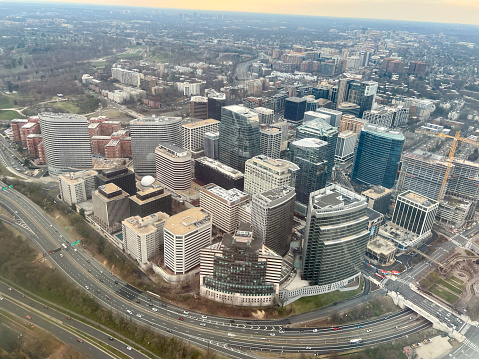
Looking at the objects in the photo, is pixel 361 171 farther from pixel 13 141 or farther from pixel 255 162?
pixel 13 141


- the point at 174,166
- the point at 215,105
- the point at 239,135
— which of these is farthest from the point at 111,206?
the point at 215,105

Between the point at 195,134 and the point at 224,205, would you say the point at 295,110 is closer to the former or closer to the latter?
the point at 195,134

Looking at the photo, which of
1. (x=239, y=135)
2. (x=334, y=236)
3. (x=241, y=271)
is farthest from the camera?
(x=239, y=135)

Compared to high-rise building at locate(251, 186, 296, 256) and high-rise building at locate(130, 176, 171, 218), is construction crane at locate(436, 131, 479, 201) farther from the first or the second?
high-rise building at locate(130, 176, 171, 218)

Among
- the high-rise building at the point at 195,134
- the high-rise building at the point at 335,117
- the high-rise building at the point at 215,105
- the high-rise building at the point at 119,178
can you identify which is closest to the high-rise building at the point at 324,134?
the high-rise building at the point at 195,134

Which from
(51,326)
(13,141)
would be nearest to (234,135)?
(51,326)

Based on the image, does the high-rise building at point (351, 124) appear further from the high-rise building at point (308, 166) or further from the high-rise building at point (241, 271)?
the high-rise building at point (241, 271)

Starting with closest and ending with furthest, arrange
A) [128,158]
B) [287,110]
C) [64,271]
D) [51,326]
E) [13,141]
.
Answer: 1. [51,326]
2. [64,271]
3. [128,158]
4. [13,141]
5. [287,110]
